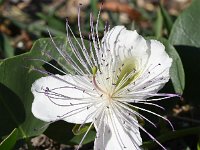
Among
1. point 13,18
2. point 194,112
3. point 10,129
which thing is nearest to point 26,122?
point 10,129

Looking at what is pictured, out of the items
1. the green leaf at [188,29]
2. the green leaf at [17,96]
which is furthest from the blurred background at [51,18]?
the green leaf at [17,96]

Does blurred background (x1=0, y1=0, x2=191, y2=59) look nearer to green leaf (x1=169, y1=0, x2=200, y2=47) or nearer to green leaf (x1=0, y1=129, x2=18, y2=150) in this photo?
green leaf (x1=169, y1=0, x2=200, y2=47)

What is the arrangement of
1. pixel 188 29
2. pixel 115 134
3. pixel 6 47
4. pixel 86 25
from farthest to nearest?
pixel 86 25 → pixel 6 47 → pixel 188 29 → pixel 115 134

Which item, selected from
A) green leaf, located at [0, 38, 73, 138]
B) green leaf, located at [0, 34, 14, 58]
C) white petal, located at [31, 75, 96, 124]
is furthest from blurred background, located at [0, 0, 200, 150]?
white petal, located at [31, 75, 96, 124]

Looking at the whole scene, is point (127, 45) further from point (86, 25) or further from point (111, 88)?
point (86, 25)

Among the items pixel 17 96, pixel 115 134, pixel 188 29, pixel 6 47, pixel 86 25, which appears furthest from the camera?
pixel 86 25

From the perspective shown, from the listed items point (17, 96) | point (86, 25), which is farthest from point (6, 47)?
point (17, 96)
